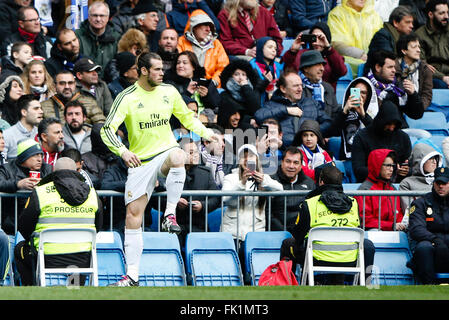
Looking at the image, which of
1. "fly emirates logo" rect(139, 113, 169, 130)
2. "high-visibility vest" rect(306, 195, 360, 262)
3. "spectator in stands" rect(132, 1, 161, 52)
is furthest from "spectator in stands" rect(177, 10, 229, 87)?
"high-visibility vest" rect(306, 195, 360, 262)

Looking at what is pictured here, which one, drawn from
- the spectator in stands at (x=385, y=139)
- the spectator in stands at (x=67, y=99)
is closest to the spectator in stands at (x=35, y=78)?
the spectator in stands at (x=67, y=99)

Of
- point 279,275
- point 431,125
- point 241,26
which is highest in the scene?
point 241,26

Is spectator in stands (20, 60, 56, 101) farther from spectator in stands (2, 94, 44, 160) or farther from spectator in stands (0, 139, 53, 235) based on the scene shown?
spectator in stands (0, 139, 53, 235)

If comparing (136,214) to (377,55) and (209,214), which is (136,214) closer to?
(209,214)

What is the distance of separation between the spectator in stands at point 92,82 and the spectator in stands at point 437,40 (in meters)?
5.97

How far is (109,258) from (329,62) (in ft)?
21.4

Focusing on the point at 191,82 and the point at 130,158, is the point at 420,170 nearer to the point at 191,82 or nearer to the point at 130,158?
the point at 191,82

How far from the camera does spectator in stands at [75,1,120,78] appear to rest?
16562mm

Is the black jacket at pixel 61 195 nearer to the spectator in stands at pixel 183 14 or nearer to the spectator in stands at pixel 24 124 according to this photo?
the spectator in stands at pixel 24 124

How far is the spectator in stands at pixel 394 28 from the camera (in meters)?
17.8

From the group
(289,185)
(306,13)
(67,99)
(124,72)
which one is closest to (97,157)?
(67,99)

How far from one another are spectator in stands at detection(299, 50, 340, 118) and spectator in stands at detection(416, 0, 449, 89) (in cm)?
263

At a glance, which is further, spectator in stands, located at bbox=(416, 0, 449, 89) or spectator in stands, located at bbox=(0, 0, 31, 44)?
spectator in stands, located at bbox=(416, 0, 449, 89)

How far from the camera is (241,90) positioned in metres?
15.9
